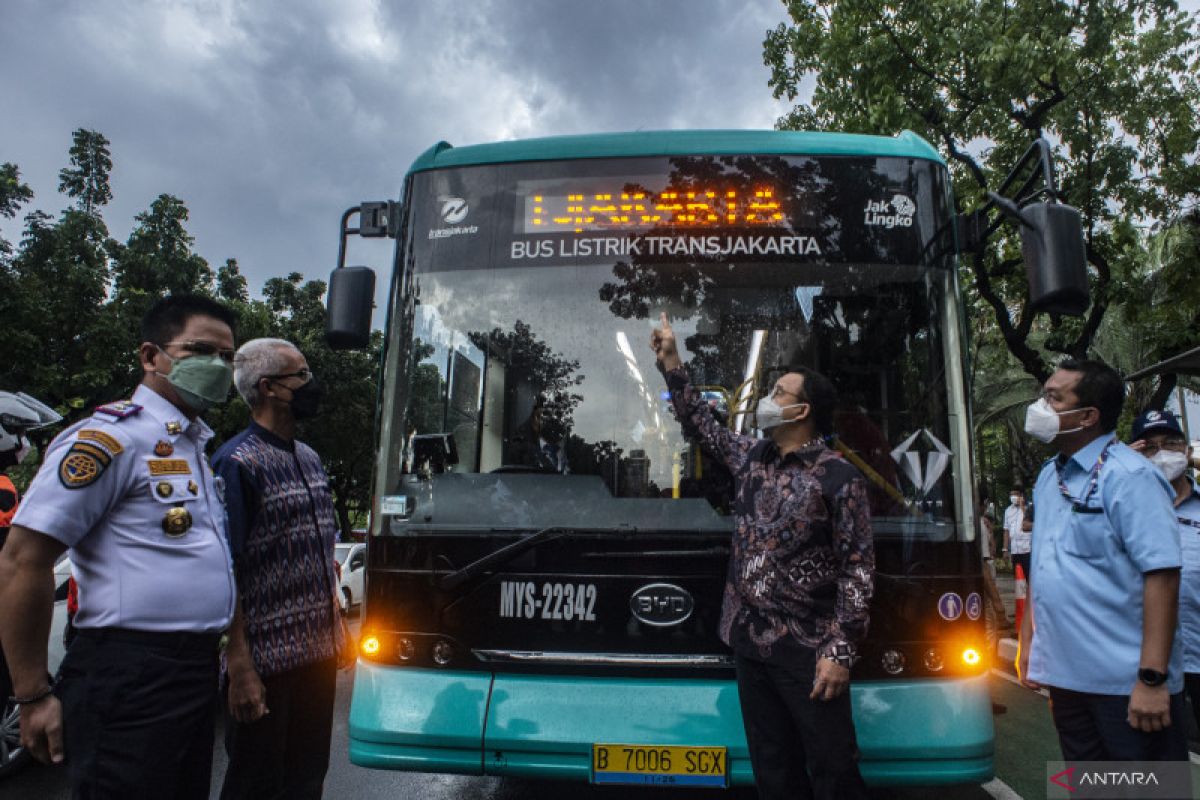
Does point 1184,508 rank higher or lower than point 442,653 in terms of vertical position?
higher

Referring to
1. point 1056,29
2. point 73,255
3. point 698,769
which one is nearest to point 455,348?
point 698,769

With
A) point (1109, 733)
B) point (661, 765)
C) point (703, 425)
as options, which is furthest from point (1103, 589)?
point (661, 765)

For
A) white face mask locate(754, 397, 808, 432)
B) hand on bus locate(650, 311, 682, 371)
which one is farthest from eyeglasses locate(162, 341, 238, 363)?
white face mask locate(754, 397, 808, 432)

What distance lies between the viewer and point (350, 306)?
3.75m

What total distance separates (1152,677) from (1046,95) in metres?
10.2

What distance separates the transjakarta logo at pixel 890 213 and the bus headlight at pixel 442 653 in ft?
7.92

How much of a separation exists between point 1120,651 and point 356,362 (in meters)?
23.4

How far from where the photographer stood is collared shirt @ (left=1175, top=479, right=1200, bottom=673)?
411 cm

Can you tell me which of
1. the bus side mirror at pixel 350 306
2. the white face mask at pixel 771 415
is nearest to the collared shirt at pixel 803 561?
the white face mask at pixel 771 415

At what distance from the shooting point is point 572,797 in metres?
4.27

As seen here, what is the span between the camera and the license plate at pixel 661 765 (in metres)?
3.06

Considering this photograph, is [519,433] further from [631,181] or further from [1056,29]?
[1056,29]

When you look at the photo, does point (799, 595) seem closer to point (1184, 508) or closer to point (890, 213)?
point (890, 213)

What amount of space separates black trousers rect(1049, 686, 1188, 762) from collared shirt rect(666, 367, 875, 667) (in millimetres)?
670
